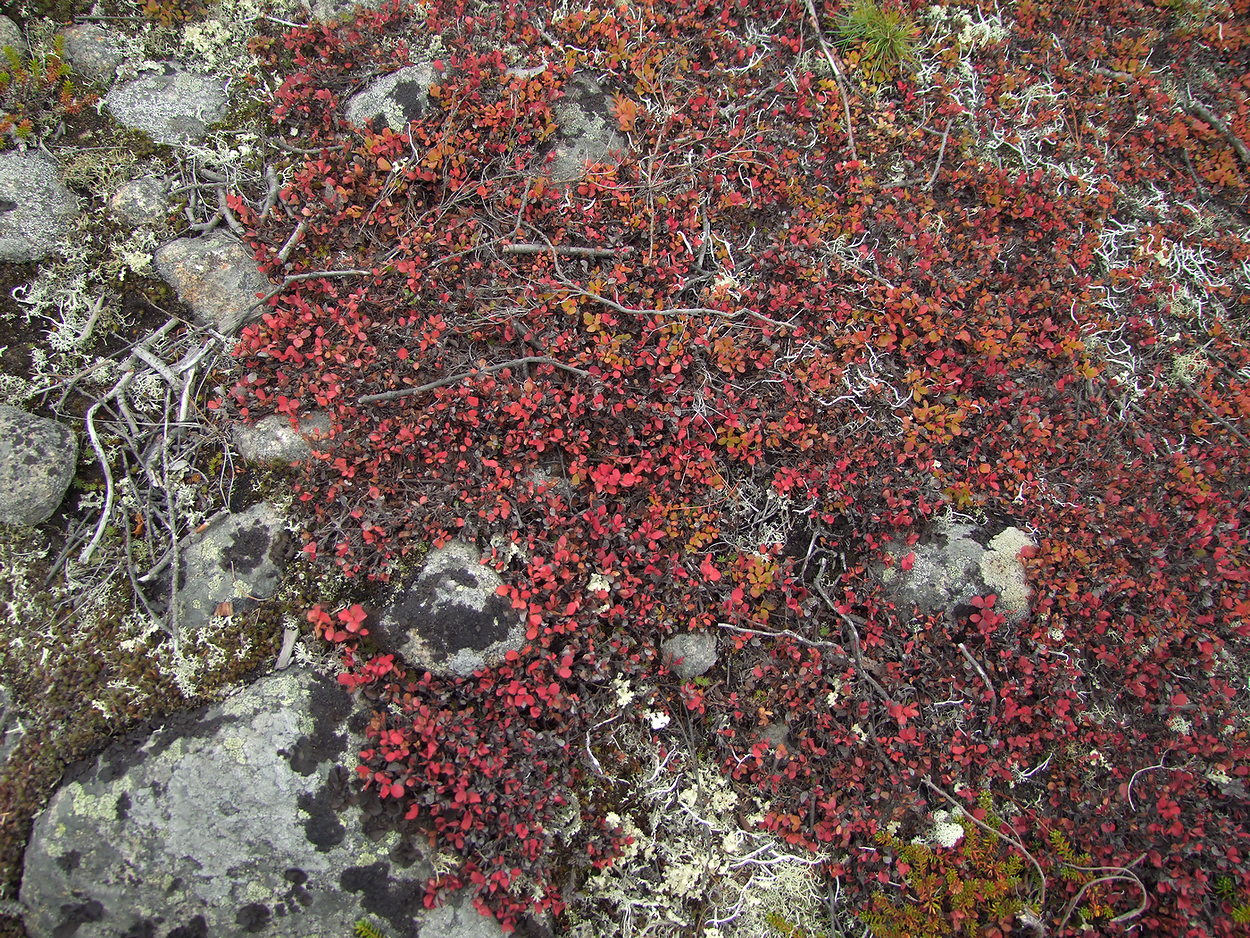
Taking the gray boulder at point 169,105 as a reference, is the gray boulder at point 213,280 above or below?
below

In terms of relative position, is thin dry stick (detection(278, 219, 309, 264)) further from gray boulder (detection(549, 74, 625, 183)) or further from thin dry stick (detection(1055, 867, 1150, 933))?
thin dry stick (detection(1055, 867, 1150, 933))

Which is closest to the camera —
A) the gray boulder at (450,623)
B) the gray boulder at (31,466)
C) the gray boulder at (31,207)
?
the gray boulder at (31,466)

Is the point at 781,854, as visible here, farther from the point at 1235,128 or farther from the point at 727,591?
the point at 1235,128

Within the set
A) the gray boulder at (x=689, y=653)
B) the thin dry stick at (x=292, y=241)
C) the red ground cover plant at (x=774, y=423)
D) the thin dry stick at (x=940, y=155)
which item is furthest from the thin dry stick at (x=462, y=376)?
the thin dry stick at (x=940, y=155)

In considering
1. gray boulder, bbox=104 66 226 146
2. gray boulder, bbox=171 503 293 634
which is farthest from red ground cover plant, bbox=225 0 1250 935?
gray boulder, bbox=104 66 226 146

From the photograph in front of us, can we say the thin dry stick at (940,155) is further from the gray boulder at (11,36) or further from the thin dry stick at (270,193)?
the gray boulder at (11,36)

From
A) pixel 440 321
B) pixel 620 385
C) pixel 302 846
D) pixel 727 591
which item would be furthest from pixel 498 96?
pixel 302 846

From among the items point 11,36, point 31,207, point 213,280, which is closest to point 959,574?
point 213,280

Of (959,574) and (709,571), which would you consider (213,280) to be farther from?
(959,574)
